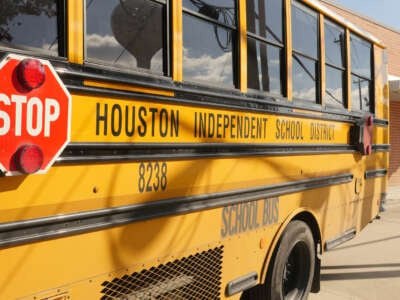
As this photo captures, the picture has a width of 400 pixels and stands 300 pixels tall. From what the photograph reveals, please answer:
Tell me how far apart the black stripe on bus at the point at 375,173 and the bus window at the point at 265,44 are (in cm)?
207

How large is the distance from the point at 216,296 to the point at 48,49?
66.6 inches

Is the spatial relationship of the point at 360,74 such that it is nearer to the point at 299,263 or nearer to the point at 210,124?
the point at 299,263

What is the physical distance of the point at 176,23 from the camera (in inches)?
92.0

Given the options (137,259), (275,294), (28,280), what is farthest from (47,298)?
(275,294)

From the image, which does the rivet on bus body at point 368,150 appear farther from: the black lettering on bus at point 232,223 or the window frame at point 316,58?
the black lettering on bus at point 232,223

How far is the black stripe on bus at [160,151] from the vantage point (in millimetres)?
1835

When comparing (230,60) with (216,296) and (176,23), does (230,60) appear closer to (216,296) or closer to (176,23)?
(176,23)

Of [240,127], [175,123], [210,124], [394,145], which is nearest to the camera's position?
[175,123]

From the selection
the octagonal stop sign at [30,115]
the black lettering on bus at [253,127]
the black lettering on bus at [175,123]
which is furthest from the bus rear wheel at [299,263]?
the octagonal stop sign at [30,115]

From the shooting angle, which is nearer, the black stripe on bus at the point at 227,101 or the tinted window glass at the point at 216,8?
the black stripe on bus at the point at 227,101

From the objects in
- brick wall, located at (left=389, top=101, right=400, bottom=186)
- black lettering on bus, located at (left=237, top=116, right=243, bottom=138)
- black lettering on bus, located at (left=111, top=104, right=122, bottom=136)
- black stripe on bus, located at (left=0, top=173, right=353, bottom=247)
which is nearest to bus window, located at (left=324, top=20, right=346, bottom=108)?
black stripe on bus, located at (left=0, top=173, right=353, bottom=247)

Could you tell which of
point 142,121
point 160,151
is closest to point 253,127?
point 160,151

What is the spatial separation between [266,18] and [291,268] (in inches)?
Answer: 77.7

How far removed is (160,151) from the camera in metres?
2.23
